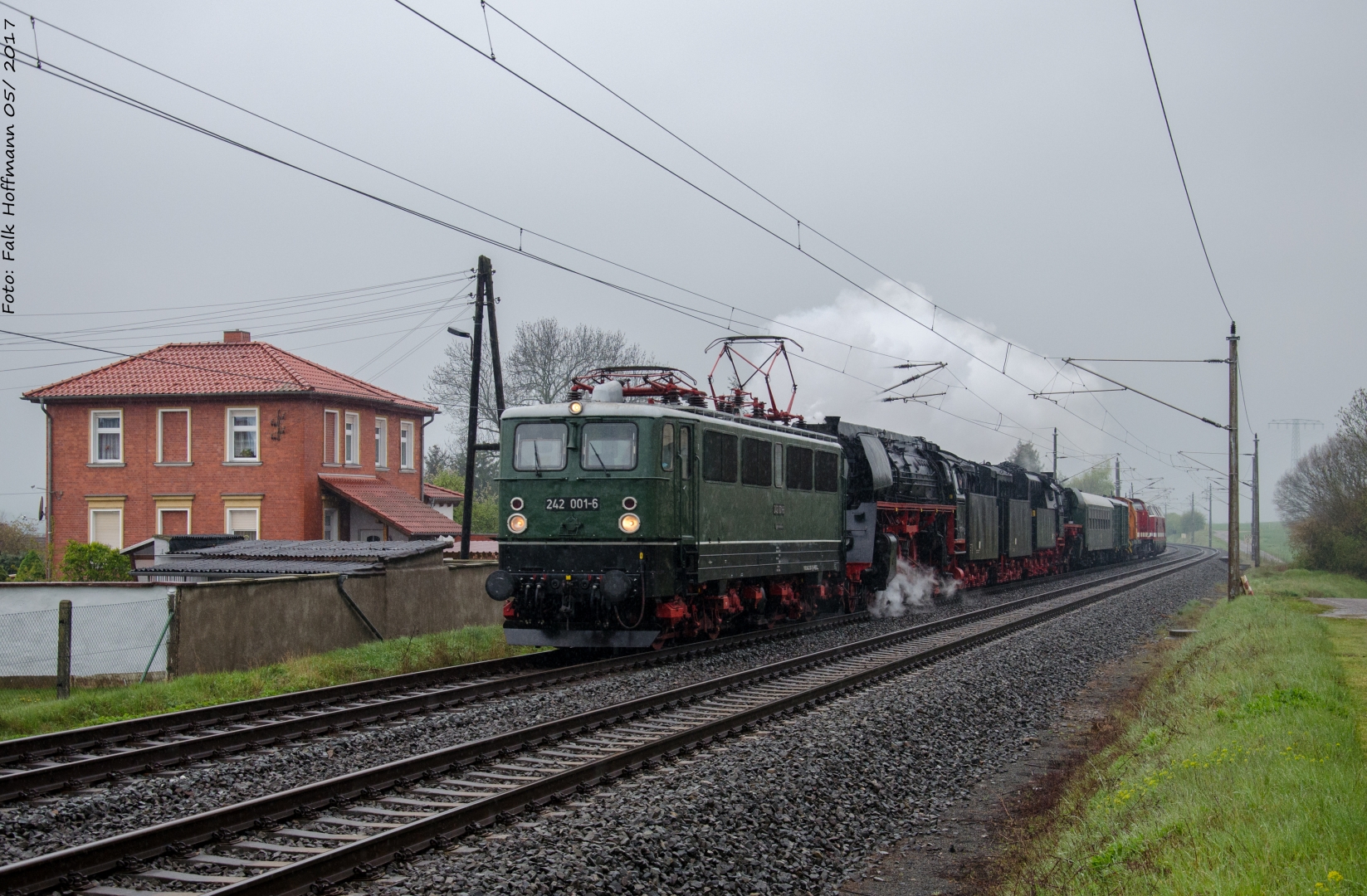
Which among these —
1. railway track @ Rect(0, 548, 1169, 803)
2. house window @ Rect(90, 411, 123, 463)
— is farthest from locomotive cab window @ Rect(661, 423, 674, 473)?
house window @ Rect(90, 411, 123, 463)

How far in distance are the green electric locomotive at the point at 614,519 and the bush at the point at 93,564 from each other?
1697 cm

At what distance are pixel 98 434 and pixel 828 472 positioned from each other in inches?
960

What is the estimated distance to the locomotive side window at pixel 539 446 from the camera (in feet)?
49.2

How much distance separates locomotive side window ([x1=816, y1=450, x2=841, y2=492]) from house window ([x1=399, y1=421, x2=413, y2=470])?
21.5 metres

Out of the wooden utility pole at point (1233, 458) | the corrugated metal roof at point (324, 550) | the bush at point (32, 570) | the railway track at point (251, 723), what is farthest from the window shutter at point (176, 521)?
the wooden utility pole at point (1233, 458)

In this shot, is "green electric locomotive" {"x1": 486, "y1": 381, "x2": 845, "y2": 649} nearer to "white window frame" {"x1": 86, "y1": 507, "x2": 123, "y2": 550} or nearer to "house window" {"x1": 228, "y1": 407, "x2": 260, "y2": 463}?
"house window" {"x1": 228, "y1": 407, "x2": 260, "y2": 463}

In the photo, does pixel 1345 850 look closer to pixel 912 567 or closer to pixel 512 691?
pixel 512 691

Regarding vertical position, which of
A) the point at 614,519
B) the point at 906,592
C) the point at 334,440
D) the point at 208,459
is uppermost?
the point at 334,440

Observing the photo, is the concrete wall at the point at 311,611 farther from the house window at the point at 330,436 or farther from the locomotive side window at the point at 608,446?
the house window at the point at 330,436

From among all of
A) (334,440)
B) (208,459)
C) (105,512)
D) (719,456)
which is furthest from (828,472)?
(105,512)

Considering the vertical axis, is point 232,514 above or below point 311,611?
above

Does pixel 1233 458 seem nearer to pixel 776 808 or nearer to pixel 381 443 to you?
pixel 776 808

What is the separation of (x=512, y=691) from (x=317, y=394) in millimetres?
22991

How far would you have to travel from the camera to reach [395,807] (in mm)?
7527
